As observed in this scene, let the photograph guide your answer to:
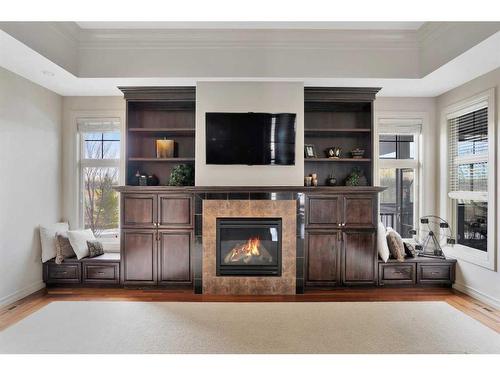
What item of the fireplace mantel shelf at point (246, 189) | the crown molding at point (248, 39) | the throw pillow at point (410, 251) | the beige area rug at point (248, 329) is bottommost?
the beige area rug at point (248, 329)

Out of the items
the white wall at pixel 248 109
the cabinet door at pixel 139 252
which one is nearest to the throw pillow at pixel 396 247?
the white wall at pixel 248 109

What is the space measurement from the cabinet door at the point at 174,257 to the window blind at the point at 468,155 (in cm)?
346

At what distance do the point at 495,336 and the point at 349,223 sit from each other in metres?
1.70

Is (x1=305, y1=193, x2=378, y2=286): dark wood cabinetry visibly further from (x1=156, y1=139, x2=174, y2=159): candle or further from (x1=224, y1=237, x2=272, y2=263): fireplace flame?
(x1=156, y1=139, x2=174, y2=159): candle

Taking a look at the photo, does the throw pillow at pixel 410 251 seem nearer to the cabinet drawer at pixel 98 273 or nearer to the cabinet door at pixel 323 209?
the cabinet door at pixel 323 209

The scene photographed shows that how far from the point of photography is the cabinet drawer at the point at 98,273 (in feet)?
12.7

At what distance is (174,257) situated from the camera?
3.81 m

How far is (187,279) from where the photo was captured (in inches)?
150

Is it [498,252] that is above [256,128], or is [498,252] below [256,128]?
below

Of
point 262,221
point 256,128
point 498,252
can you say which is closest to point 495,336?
point 498,252

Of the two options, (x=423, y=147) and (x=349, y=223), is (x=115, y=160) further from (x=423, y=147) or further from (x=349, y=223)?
(x=423, y=147)

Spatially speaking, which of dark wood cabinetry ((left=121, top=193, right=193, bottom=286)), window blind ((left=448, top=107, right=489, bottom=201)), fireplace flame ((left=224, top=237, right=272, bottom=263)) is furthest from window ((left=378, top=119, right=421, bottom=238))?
dark wood cabinetry ((left=121, top=193, right=193, bottom=286))

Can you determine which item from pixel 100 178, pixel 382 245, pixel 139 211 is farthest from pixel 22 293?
pixel 382 245
